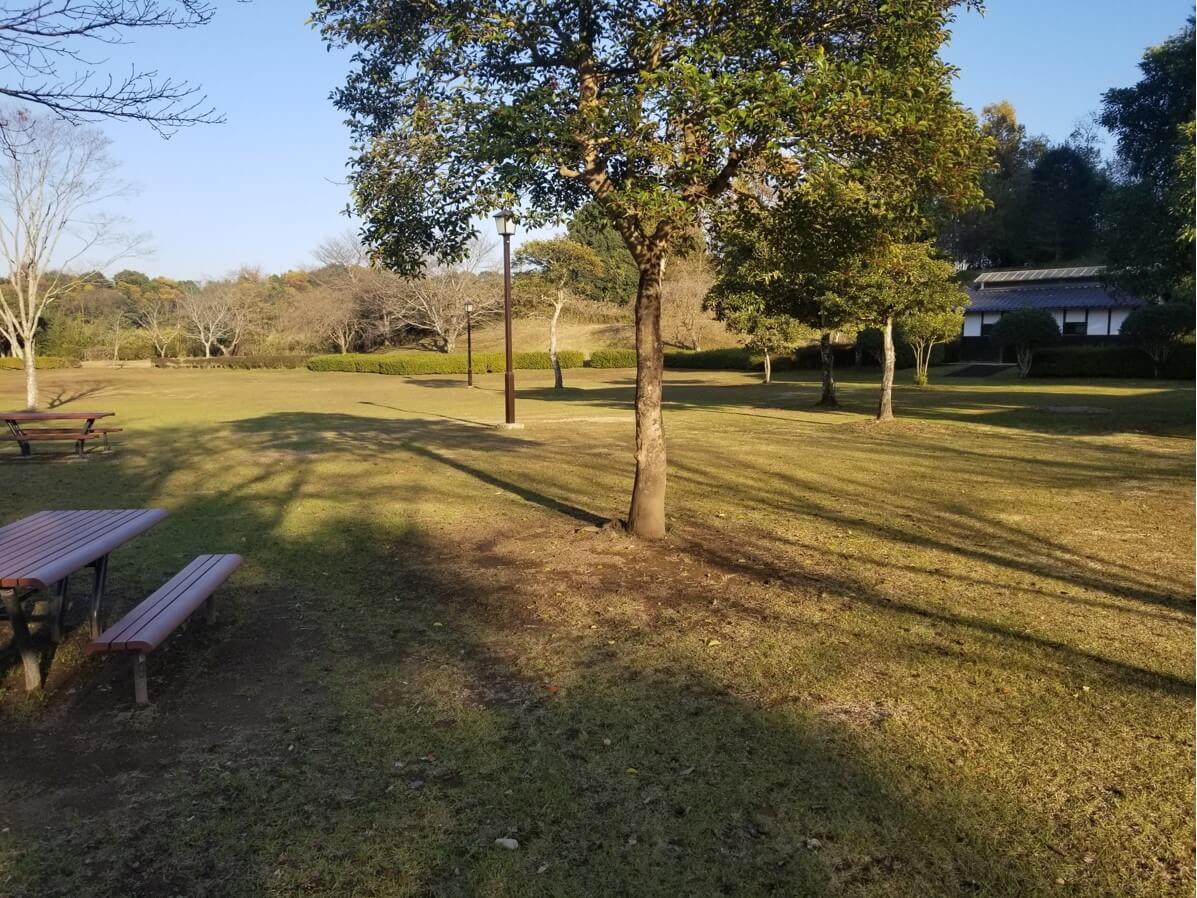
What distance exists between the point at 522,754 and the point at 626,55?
16.6 feet

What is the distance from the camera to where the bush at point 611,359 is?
5244cm

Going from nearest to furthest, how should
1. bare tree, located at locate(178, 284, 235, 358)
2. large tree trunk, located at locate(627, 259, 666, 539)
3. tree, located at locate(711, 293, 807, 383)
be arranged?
large tree trunk, located at locate(627, 259, 666, 539)
tree, located at locate(711, 293, 807, 383)
bare tree, located at locate(178, 284, 235, 358)

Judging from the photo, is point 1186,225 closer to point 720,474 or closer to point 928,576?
point 720,474

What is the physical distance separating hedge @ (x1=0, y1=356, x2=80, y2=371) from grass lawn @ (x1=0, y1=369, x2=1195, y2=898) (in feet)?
186

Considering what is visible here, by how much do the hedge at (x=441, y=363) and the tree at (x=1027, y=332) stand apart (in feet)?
84.4

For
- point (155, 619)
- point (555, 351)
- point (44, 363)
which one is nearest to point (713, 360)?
point (555, 351)

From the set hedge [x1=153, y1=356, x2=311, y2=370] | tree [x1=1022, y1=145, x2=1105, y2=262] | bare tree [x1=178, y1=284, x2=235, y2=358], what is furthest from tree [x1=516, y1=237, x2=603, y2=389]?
tree [x1=1022, y1=145, x2=1105, y2=262]

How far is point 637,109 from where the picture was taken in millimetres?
4980

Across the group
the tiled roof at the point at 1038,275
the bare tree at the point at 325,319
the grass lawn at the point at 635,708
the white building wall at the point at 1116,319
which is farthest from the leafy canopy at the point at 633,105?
the bare tree at the point at 325,319

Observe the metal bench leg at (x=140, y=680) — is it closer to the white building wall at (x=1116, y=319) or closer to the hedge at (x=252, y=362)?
the white building wall at (x=1116, y=319)

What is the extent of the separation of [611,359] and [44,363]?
38.1 m

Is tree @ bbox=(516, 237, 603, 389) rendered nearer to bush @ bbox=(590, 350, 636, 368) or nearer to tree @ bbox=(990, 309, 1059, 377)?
bush @ bbox=(590, 350, 636, 368)

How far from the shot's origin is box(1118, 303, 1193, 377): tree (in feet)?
101

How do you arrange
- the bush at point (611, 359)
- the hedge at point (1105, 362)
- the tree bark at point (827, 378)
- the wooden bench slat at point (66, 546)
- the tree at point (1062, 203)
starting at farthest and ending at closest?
the tree at point (1062, 203) < the bush at point (611, 359) < the hedge at point (1105, 362) < the tree bark at point (827, 378) < the wooden bench slat at point (66, 546)
